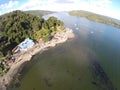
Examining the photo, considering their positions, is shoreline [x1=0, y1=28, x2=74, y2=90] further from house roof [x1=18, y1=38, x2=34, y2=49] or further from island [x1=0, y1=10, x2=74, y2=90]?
house roof [x1=18, y1=38, x2=34, y2=49]

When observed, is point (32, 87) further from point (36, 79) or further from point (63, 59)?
point (63, 59)

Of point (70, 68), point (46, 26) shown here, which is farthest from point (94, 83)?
point (46, 26)

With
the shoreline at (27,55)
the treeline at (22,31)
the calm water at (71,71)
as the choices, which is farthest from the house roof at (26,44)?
the calm water at (71,71)

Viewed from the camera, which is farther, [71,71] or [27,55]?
[27,55]

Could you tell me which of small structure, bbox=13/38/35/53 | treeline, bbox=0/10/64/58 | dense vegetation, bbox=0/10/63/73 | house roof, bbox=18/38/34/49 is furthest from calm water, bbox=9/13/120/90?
treeline, bbox=0/10/64/58

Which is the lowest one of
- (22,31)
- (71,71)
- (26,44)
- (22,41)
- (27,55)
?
(71,71)

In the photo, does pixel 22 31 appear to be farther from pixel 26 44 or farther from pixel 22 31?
pixel 26 44

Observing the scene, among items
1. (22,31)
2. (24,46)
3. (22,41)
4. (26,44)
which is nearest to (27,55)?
(24,46)
